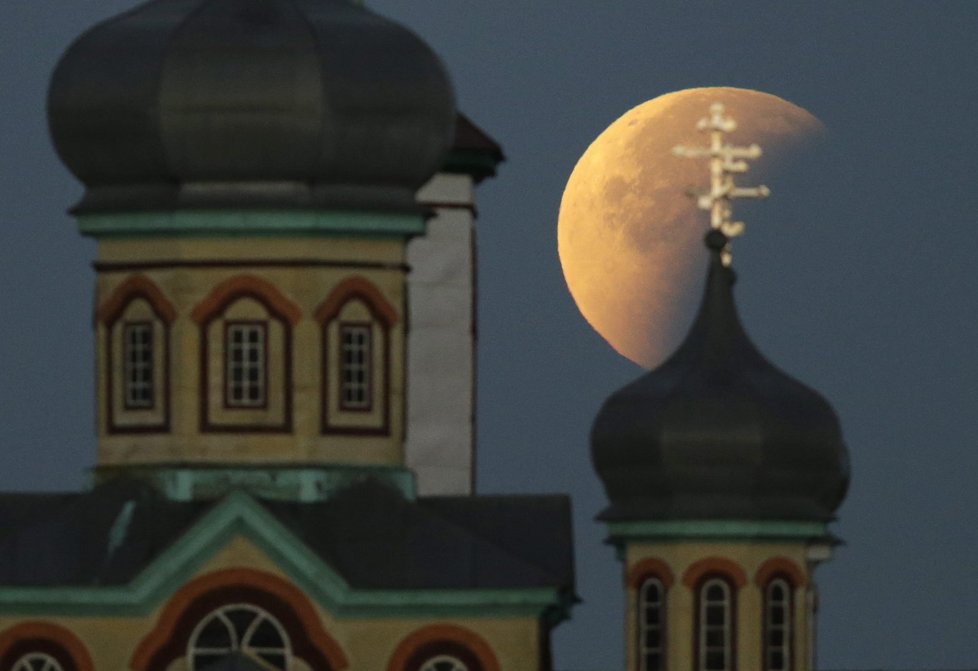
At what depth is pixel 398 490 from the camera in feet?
405

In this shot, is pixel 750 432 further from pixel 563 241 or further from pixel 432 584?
pixel 563 241

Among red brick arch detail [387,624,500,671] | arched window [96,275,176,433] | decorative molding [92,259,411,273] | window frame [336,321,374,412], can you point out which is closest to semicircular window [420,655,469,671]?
red brick arch detail [387,624,500,671]

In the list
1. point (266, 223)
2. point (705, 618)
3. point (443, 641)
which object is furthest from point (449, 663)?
point (266, 223)

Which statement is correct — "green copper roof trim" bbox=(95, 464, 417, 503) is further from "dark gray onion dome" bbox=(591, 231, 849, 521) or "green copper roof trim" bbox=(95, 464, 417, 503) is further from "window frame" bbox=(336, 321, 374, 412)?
"dark gray onion dome" bbox=(591, 231, 849, 521)

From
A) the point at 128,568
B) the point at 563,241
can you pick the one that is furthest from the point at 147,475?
the point at 563,241

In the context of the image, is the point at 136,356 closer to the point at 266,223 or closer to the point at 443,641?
the point at 266,223

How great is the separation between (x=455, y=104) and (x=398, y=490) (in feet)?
16.9

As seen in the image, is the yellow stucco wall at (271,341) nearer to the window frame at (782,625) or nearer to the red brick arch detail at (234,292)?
the red brick arch detail at (234,292)

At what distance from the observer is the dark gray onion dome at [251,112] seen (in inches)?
4843

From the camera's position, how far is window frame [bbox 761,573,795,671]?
12219 cm

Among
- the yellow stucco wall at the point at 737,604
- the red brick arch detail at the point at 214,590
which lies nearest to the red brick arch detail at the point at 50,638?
the red brick arch detail at the point at 214,590

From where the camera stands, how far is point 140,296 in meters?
124

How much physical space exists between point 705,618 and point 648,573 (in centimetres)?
98

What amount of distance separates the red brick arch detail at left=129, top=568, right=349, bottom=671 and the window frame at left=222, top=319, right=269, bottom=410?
2.51 m
